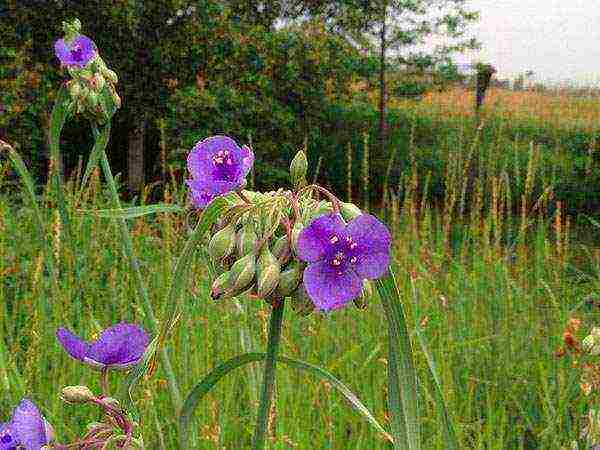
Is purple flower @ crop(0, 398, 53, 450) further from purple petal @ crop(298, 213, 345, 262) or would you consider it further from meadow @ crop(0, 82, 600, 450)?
meadow @ crop(0, 82, 600, 450)

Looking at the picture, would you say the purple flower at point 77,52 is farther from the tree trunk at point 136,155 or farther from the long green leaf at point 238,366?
the tree trunk at point 136,155

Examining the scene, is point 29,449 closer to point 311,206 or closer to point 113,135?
point 311,206

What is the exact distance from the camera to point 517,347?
236cm

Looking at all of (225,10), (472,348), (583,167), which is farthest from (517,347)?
(583,167)

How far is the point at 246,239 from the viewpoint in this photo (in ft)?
1.57

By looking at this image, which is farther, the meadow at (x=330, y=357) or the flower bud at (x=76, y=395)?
the meadow at (x=330, y=357)

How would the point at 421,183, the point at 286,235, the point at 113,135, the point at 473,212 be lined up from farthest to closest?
the point at 421,183, the point at 113,135, the point at 473,212, the point at 286,235

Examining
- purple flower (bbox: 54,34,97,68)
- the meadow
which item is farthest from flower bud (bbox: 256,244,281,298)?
purple flower (bbox: 54,34,97,68)

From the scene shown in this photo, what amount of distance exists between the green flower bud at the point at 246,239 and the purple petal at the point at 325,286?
4 centimetres

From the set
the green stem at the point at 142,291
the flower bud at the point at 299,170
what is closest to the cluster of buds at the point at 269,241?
the flower bud at the point at 299,170

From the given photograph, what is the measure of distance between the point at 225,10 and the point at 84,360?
7.63 meters

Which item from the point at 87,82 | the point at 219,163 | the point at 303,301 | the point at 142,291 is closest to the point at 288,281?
the point at 303,301

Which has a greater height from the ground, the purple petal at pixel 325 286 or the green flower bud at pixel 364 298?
the purple petal at pixel 325 286

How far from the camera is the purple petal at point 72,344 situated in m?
0.54
